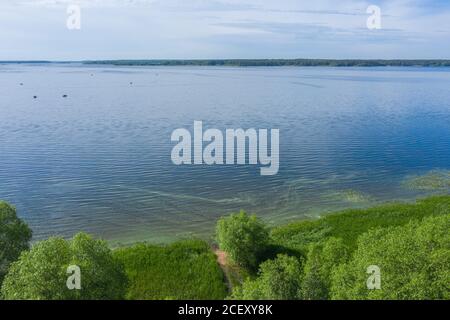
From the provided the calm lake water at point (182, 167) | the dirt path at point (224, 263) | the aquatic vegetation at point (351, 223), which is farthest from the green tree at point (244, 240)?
the calm lake water at point (182, 167)

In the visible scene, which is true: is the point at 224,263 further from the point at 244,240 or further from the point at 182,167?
the point at 182,167

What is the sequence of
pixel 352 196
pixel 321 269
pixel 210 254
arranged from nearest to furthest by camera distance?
pixel 321 269 < pixel 210 254 < pixel 352 196

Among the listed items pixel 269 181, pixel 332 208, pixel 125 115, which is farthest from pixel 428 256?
pixel 125 115

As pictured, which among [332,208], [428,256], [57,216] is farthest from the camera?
[332,208]

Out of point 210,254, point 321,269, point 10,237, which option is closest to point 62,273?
point 10,237

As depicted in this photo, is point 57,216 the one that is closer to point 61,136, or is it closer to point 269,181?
point 269,181

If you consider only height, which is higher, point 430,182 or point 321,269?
point 321,269

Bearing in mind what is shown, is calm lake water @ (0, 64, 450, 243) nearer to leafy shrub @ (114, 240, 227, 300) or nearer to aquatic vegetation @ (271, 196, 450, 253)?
aquatic vegetation @ (271, 196, 450, 253)
